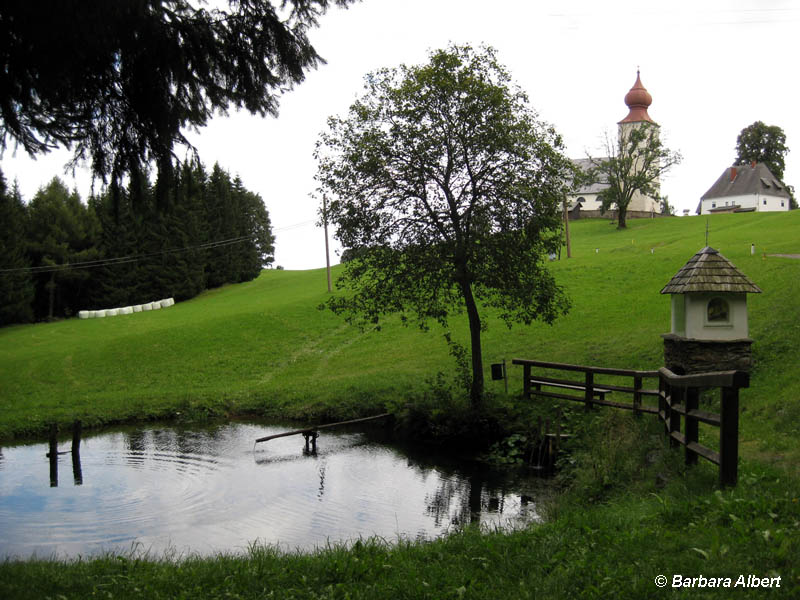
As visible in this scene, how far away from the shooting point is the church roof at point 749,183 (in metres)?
79.6

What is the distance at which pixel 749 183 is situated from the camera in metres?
80.6

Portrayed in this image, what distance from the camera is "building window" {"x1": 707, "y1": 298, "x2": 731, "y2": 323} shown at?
1549 centimetres

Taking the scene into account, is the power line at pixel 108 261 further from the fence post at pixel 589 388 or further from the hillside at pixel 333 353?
the fence post at pixel 589 388

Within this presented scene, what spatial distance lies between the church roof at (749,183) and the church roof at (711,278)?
74104mm

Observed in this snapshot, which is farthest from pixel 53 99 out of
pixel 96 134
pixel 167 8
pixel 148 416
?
pixel 148 416

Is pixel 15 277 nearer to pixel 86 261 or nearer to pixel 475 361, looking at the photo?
pixel 86 261

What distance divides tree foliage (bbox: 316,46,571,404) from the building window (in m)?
3.80

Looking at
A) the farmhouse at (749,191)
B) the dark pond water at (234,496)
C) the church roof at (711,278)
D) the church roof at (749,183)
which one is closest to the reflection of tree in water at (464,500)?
the dark pond water at (234,496)

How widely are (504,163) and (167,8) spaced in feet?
42.7

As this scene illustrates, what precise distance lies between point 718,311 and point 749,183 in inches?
2985

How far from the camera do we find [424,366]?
25.6 metres

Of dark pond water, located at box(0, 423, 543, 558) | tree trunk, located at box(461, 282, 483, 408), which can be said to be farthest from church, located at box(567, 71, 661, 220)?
dark pond water, located at box(0, 423, 543, 558)

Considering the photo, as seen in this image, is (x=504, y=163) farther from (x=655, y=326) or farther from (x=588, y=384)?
(x=655, y=326)

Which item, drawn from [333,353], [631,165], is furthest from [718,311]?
[631,165]
